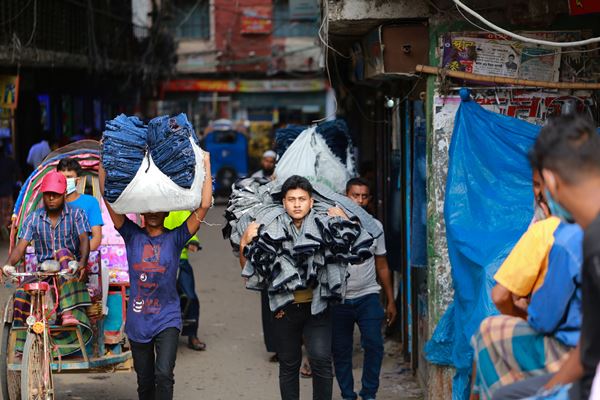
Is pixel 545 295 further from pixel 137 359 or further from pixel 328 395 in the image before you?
pixel 137 359

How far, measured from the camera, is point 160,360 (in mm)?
6004

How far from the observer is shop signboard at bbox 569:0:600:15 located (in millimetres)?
5996

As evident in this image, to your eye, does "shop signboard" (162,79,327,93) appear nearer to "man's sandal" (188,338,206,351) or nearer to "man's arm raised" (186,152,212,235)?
"man's sandal" (188,338,206,351)

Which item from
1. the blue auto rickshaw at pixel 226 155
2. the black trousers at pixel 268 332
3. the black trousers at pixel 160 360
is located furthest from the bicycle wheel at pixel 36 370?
the blue auto rickshaw at pixel 226 155

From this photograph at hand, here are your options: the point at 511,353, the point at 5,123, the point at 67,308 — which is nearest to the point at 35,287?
the point at 67,308

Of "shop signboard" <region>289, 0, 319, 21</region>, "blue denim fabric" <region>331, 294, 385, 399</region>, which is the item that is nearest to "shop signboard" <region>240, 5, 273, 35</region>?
"shop signboard" <region>289, 0, 319, 21</region>

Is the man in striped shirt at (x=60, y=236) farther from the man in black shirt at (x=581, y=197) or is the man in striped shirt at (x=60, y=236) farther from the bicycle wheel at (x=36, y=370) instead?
the man in black shirt at (x=581, y=197)

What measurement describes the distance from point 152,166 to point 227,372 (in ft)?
11.2

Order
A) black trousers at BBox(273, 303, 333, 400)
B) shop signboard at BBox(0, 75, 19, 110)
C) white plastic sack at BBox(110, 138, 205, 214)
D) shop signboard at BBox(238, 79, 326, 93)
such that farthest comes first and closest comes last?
shop signboard at BBox(238, 79, 326, 93) < shop signboard at BBox(0, 75, 19, 110) < black trousers at BBox(273, 303, 333, 400) < white plastic sack at BBox(110, 138, 205, 214)

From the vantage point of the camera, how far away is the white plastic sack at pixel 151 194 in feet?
19.1

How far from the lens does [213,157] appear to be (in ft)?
90.6

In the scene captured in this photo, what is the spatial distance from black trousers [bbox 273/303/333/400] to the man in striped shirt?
1746 millimetres

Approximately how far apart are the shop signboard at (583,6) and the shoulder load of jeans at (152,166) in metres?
2.50

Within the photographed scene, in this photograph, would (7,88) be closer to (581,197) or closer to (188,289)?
(188,289)
